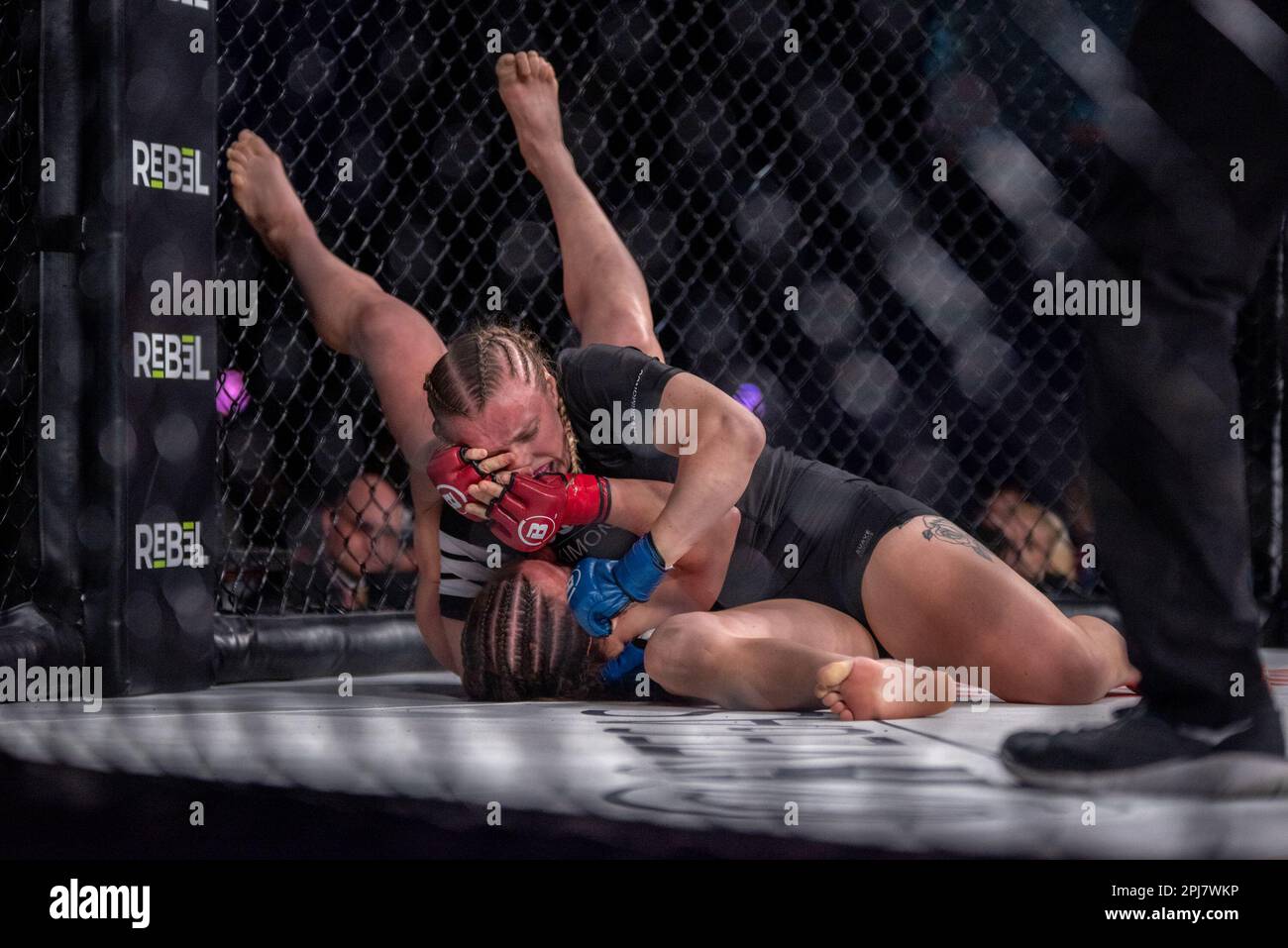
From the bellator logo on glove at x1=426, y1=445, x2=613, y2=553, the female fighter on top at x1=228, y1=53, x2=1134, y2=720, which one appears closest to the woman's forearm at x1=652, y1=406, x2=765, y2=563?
the female fighter on top at x1=228, y1=53, x2=1134, y2=720

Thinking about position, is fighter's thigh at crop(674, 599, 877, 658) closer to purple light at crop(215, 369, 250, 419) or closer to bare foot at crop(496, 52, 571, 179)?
bare foot at crop(496, 52, 571, 179)

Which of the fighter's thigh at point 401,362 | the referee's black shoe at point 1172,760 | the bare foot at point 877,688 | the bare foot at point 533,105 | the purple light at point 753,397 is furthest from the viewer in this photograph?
the purple light at point 753,397

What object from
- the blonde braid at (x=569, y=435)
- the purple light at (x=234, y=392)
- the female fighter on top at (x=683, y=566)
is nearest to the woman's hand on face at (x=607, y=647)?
the female fighter on top at (x=683, y=566)

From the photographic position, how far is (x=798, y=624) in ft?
5.90

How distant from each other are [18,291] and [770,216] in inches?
74.9

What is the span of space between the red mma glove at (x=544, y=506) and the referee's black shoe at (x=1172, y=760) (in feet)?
2.32

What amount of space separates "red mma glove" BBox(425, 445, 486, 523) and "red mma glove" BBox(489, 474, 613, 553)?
1.7 inches

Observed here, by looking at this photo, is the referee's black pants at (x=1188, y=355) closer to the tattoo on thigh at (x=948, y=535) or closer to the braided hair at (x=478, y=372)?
the tattoo on thigh at (x=948, y=535)

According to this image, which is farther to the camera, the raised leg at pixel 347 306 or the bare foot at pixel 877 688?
the raised leg at pixel 347 306

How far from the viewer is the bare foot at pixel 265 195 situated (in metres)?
2.32

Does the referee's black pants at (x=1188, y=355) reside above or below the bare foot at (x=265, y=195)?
below

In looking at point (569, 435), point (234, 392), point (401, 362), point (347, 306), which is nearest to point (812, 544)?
point (569, 435)

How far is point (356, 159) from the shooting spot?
10.2 ft

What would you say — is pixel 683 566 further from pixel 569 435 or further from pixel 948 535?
pixel 948 535
